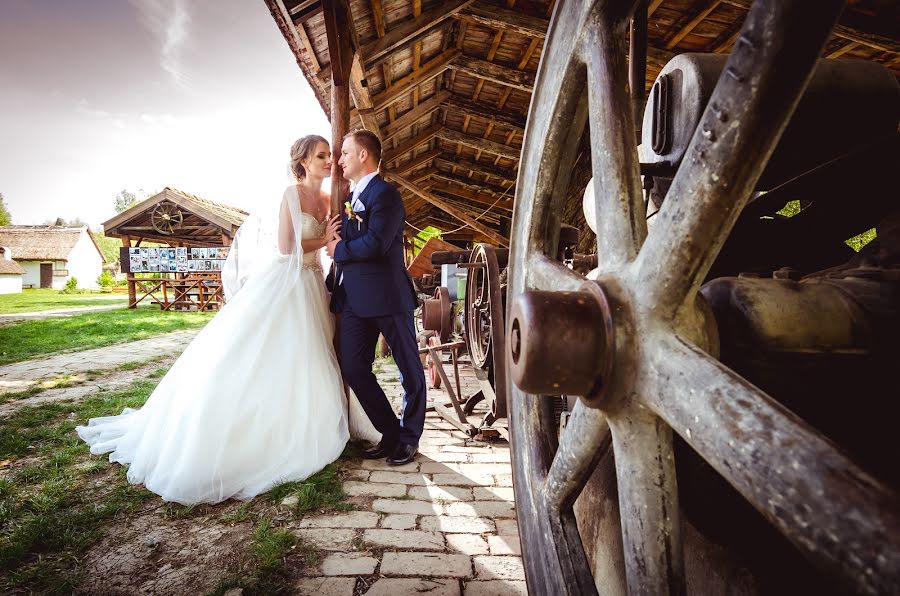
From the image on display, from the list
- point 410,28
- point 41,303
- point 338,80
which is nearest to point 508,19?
point 410,28

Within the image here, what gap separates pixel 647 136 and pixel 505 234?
Result: 1103 cm

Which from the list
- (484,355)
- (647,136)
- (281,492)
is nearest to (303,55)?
A: (484,355)

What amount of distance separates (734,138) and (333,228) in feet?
8.91

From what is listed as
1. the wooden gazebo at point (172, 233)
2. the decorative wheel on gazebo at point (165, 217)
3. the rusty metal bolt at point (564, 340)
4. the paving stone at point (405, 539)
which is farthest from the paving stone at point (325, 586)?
the decorative wheel on gazebo at point (165, 217)

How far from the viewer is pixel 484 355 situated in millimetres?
3062

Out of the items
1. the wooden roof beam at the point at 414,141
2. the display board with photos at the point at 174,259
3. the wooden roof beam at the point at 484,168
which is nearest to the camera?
the wooden roof beam at the point at 414,141

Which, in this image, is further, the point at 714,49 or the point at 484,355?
the point at 714,49

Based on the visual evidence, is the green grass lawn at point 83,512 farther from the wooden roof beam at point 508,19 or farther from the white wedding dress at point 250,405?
the wooden roof beam at point 508,19

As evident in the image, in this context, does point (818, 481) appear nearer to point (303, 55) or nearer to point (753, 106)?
point (753, 106)

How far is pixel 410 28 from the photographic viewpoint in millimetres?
4645

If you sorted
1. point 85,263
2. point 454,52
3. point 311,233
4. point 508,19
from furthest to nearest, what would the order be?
point 85,263, point 454,52, point 508,19, point 311,233

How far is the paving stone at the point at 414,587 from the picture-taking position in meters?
1.56

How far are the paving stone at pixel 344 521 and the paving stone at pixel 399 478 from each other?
402mm

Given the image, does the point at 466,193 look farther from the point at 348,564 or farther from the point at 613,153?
the point at 613,153
